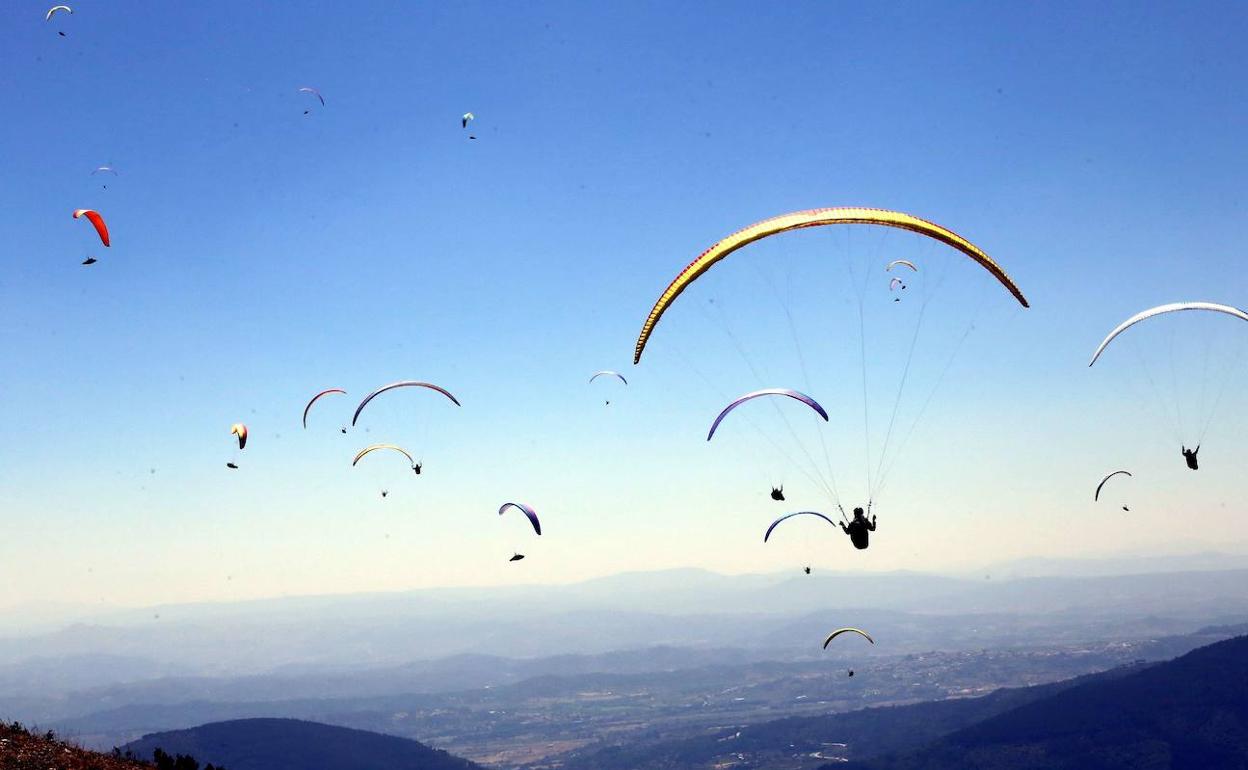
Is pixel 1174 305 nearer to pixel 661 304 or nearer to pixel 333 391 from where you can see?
pixel 661 304

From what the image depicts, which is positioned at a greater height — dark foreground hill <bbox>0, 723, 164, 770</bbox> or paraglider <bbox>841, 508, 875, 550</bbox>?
paraglider <bbox>841, 508, 875, 550</bbox>

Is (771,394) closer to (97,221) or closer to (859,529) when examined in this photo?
(859,529)

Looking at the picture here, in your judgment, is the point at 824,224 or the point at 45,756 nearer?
the point at 824,224

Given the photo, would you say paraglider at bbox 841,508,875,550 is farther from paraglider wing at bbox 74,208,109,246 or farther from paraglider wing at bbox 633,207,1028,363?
paraglider wing at bbox 74,208,109,246

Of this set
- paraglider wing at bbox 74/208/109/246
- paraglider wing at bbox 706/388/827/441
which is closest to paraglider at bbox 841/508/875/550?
paraglider wing at bbox 706/388/827/441

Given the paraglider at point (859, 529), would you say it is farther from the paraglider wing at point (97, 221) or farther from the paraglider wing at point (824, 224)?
the paraglider wing at point (97, 221)

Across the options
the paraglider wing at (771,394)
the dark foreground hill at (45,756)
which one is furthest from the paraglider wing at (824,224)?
the dark foreground hill at (45,756)

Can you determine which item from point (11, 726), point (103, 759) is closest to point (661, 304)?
point (103, 759)

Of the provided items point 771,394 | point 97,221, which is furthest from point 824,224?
point 97,221
